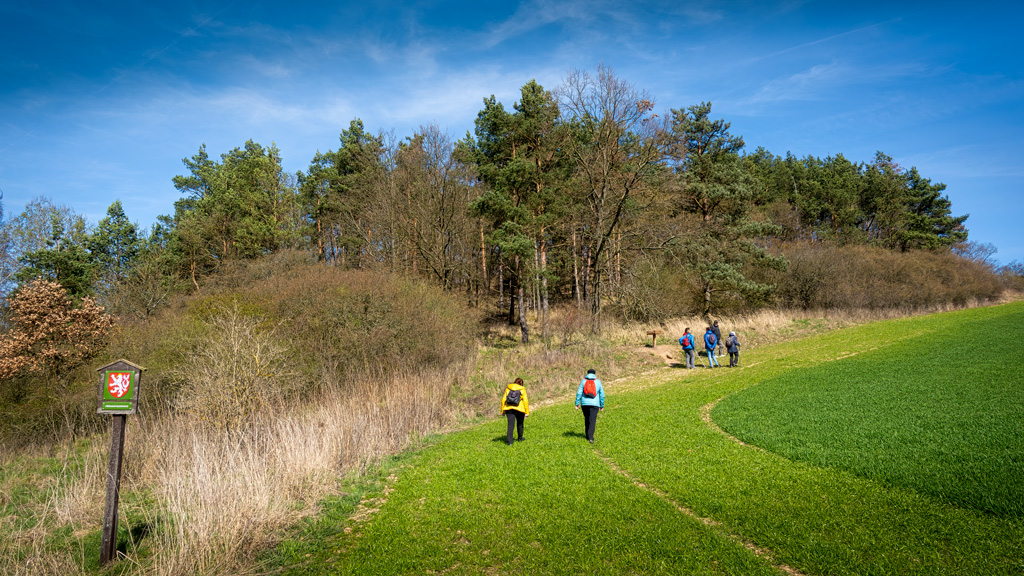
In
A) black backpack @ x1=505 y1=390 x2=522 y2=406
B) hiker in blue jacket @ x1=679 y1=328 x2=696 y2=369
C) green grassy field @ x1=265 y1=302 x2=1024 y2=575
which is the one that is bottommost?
green grassy field @ x1=265 y1=302 x2=1024 y2=575

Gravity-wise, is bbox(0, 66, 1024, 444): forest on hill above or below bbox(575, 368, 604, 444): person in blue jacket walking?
above

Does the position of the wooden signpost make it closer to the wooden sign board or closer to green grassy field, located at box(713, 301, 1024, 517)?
the wooden sign board

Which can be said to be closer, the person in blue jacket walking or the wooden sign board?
the wooden sign board

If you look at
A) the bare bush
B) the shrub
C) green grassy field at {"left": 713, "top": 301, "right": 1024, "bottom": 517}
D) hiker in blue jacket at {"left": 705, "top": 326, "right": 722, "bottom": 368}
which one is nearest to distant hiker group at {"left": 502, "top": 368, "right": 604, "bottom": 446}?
green grassy field at {"left": 713, "top": 301, "right": 1024, "bottom": 517}

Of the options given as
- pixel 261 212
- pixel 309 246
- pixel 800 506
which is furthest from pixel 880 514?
pixel 309 246

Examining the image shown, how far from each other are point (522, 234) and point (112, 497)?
22.4 meters

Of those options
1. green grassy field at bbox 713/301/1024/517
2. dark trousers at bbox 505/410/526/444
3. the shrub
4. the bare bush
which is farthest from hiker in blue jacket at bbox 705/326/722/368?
the shrub

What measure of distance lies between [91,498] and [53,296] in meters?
11.8

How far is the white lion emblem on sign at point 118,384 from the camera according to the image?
5211 mm

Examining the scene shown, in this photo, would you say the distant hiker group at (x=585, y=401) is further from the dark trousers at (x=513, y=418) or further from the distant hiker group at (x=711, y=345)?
the distant hiker group at (x=711, y=345)

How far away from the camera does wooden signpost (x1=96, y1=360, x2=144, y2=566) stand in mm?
5195

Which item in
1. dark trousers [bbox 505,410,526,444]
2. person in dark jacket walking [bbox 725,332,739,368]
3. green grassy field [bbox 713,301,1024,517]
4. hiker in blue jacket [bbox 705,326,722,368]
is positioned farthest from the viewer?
hiker in blue jacket [bbox 705,326,722,368]

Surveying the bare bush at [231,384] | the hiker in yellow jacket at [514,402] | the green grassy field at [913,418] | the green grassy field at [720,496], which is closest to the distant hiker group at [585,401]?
the hiker in yellow jacket at [514,402]

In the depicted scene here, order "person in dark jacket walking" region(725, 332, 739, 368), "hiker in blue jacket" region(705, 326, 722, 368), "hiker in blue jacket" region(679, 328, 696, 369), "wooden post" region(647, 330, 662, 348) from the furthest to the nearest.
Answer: "wooden post" region(647, 330, 662, 348) < "hiker in blue jacket" region(705, 326, 722, 368) < "hiker in blue jacket" region(679, 328, 696, 369) < "person in dark jacket walking" region(725, 332, 739, 368)
